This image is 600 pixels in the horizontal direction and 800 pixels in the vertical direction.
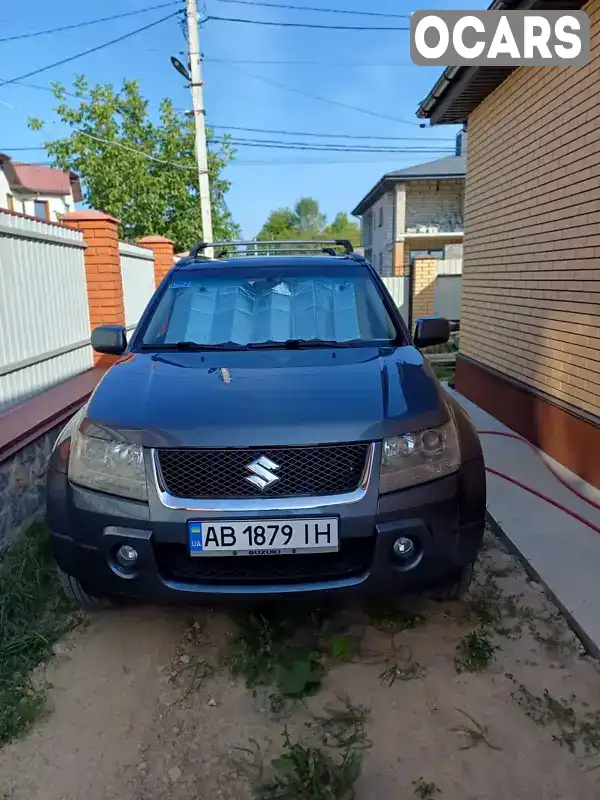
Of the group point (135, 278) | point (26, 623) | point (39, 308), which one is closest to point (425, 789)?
point (26, 623)

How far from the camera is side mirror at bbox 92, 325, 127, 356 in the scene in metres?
3.58

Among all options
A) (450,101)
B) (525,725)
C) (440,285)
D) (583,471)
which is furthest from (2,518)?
(440,285)

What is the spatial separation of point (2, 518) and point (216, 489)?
183cm

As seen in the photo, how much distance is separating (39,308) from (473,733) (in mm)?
4623

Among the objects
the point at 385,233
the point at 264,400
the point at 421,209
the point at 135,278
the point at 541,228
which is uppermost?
the point at 421,209

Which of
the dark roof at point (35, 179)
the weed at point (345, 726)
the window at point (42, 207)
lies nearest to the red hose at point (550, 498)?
the weed at point (345, 726)

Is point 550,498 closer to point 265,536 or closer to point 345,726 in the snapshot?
point 345,726

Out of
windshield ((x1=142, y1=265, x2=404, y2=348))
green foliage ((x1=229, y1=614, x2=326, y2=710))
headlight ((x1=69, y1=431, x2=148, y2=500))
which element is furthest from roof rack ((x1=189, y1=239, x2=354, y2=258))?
green foliage ((x1=229, y1=614, x2=326, y2=710))

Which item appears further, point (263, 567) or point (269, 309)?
point (269, 309)

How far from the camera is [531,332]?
18.4 ft

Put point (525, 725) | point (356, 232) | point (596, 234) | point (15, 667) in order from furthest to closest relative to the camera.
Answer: point (356, 232) → point (596, 234) → point (15, 667) → point (525, 725)

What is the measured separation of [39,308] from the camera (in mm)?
5172

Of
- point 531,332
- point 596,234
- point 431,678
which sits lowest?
point 431,678

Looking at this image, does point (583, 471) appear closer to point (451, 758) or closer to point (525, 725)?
point (525, 725)
